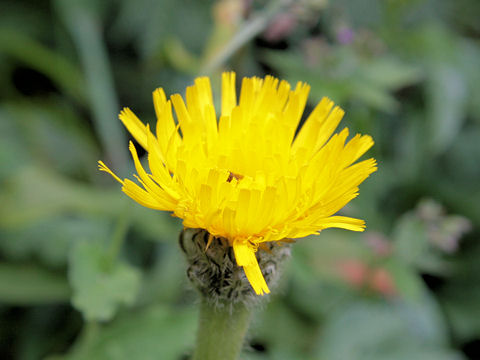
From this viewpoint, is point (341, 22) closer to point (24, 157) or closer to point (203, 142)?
point (203, 142)

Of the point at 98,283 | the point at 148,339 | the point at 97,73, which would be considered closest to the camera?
the point at 98,283

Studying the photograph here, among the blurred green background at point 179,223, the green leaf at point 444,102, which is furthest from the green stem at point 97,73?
the green leaf at point 444,102

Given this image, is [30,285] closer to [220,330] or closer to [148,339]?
[148,339]

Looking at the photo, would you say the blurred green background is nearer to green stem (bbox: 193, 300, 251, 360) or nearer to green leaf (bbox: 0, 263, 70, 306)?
green leaf (bbox: 0, 263, 70, 306)

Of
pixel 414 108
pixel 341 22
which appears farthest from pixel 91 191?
pixel 414 108

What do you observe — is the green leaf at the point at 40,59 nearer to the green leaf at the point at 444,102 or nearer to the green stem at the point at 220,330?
the green leaf at the point at 444,102

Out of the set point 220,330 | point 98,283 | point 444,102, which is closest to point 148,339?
point 98,283

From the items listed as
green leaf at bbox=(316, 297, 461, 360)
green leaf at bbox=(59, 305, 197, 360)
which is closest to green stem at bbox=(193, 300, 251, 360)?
green leaf at bbox=(59, 305, 197, 360)
